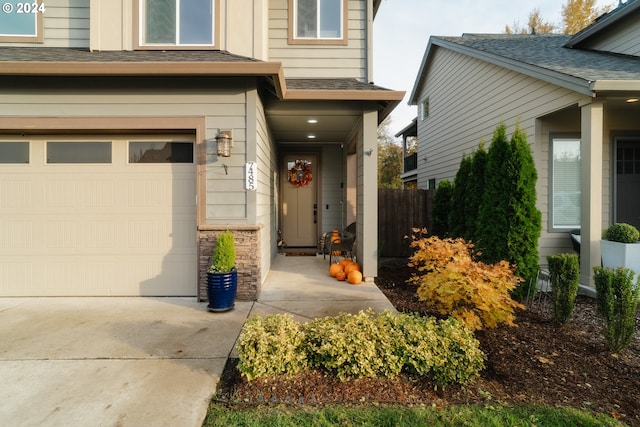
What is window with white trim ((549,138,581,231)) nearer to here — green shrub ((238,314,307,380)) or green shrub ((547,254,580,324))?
green shrub ((547,254,580,324))

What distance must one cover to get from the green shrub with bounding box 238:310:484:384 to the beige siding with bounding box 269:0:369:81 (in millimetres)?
4412

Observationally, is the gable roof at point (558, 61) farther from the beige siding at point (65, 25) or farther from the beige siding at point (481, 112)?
the beige siding at point (65, 25)

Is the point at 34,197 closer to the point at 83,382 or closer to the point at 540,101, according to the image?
the point at 83,382

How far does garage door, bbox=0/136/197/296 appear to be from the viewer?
14.8ft

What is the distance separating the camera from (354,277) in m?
5.17

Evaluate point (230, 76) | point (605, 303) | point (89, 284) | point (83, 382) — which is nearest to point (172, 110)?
point (230, 76)

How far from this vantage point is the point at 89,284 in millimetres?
4578

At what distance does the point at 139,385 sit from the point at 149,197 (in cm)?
277

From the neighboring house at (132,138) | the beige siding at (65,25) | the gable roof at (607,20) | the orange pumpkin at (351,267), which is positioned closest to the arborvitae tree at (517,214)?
the neighboring house at (132,138)

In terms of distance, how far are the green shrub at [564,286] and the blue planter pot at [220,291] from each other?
3685mm

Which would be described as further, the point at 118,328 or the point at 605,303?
the point at 118,328

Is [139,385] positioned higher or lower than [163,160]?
lower

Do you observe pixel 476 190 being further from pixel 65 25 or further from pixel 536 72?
pixel 65 25

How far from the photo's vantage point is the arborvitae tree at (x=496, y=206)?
14.5 feet
